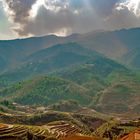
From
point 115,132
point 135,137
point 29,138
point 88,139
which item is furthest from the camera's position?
point 115,132

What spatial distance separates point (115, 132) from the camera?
19550cm

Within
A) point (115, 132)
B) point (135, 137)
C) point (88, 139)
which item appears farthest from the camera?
point (115, 132)

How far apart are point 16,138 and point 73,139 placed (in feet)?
199

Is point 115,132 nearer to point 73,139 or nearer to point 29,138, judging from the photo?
point 29,138

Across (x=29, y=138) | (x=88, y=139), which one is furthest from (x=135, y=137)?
(x=29, y=138)

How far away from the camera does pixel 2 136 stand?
153000mm

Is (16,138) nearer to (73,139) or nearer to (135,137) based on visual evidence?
(73,139)

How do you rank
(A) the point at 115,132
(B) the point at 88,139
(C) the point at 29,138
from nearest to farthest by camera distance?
(B) the point at 88,139 → (C) the point at 29,138 → (A) the point at 115,132

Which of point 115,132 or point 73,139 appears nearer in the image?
point 73,139

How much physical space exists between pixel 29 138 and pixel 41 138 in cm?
937

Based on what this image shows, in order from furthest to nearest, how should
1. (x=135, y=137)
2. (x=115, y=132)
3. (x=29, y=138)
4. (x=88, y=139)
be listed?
(x=115, y=132) < (x=29, y=138) < (x=88, y=139) < (x=135, y=137)

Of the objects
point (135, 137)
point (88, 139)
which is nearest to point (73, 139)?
point (88, 139)

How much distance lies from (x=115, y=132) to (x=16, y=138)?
54.3 m

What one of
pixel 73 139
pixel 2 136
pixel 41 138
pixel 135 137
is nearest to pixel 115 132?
pixel 41 138
